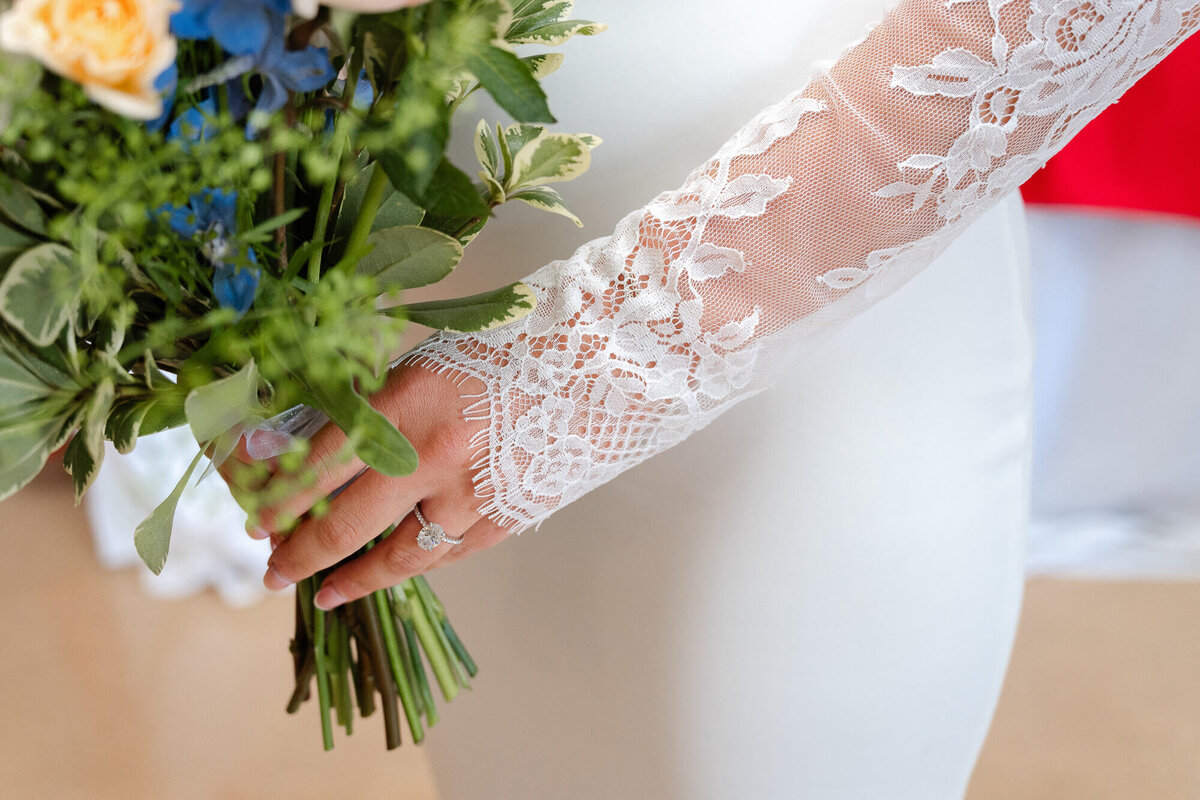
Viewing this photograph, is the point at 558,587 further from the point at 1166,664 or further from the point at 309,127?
the point at 1166,664

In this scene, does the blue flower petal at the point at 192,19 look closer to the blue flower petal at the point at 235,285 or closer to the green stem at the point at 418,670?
the blue flower petal at the point at 235,285

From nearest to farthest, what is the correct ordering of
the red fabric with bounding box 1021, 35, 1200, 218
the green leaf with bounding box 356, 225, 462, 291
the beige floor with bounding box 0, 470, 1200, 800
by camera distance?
the green leaf with bounding box 356, 225, 462, 291 → the red fabric with bounding box 1021, 35, 1200, 218 → the beige floor with bounding box 0, 470, 1200, 800

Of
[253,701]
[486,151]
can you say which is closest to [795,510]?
[486,151]

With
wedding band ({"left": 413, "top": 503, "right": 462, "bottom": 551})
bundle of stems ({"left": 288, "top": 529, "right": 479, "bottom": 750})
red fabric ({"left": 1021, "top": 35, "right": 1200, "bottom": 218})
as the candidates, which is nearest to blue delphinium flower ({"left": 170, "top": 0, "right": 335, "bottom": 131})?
wedding band ({"left": 413, "top": 503, "right": 462, "bottom": 551})

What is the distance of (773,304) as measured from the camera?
653mm

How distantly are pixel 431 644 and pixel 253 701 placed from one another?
4.17 ft

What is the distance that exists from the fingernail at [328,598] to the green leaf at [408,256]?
0.98 feet

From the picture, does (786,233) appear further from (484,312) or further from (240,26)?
(240,26)

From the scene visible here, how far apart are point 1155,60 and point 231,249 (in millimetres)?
560

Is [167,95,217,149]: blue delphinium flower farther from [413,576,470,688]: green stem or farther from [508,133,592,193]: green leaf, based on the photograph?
[413,576,470,688]: green stem

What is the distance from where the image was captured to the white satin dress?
0.80 metres

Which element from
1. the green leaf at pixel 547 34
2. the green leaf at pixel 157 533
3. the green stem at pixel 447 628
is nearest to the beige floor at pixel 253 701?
the green stem at pixel 447 628

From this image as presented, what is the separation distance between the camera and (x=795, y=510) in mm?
830

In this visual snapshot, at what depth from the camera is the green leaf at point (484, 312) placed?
62 cm
